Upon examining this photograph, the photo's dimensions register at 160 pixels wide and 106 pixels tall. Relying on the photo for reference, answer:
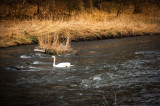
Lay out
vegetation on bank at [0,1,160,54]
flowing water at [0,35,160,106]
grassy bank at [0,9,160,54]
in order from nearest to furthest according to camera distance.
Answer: flowing water at [0,35,160,106], vegetation on bank at [0,1,160,54], grassy bank at [0,9,160,54]

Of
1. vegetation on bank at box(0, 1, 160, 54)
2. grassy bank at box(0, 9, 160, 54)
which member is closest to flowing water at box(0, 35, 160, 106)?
vegetation on bank at box(0, 1, 160, 54)

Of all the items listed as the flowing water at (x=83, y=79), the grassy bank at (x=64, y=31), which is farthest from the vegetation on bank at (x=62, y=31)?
the flowing water at (x=83, y=79)

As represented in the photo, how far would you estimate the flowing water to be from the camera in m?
8.09

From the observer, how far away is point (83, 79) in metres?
10.2

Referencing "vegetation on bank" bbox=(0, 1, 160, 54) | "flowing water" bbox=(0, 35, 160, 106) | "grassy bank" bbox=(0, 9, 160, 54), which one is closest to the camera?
"flowing water" bbox=(0, 35, 160, 106)

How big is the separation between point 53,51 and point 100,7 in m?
20.6

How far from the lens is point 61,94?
855 cm

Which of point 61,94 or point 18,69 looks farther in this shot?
point 18,69

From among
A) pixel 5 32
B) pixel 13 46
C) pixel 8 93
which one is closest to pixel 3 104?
pixel 8 93

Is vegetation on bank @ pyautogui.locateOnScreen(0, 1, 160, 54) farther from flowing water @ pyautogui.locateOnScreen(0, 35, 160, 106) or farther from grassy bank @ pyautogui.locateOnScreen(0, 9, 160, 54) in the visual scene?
flowing water @ pyautogui.locateOnScreen(0, 35, 160, 106)

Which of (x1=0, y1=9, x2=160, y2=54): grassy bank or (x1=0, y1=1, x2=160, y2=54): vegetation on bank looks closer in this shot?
(x1=0, y1=1, x2=160, y2=54): vegetation on bank

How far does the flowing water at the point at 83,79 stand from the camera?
8086 millimetres

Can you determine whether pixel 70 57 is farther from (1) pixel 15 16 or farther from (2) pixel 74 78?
(1) pixel 15 16

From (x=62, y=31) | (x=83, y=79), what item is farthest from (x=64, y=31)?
(x=83, y=79)
